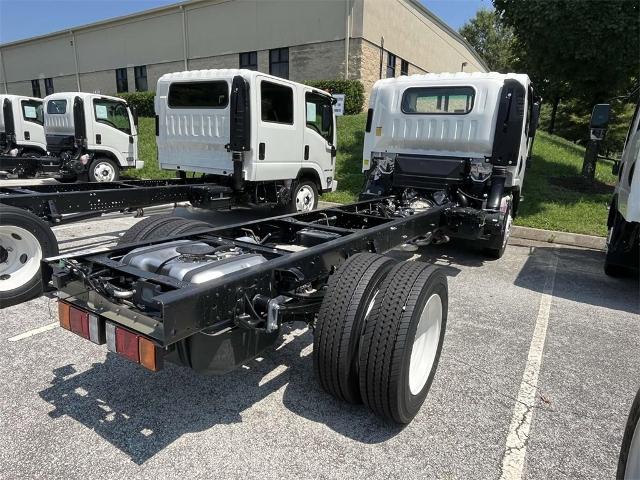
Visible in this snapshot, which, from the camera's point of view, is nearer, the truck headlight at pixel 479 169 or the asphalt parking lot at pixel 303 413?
the asphalt parking lot at pixel 303 413

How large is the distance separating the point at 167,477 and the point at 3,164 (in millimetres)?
12311

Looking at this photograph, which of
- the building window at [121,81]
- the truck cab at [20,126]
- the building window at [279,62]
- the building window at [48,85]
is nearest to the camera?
the truck cab at [20,126]

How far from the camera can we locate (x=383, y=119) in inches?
274

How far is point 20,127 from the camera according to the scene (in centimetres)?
1454

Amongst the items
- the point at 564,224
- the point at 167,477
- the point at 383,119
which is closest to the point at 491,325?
the point at 167,477

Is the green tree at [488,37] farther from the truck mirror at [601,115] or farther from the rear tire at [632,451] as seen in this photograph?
the rear tire at [632,451]

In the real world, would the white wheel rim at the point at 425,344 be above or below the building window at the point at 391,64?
below

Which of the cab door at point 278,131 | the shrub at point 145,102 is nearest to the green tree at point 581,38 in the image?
the cab door at point 278,131

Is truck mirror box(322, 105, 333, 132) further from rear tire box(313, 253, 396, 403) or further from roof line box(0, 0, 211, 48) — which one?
roof line box(0, 0, 211, 48)

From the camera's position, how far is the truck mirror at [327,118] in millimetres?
9242

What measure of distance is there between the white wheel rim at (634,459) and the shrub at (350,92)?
18.1 m

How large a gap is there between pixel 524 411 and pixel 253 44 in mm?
22868

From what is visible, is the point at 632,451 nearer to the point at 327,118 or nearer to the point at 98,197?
the point at 98,197

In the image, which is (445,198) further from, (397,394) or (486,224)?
(397,394)
